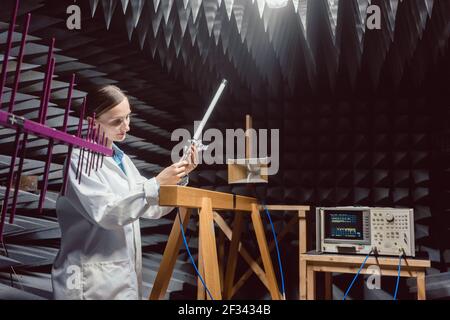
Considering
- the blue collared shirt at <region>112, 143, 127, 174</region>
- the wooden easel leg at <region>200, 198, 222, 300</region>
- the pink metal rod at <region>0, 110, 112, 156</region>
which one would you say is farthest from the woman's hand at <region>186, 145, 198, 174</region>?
the pink metal rod at <region>0, 110, 112, 156</region>

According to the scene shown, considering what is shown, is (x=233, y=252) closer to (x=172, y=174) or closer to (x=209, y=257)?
(x=209, y=257)

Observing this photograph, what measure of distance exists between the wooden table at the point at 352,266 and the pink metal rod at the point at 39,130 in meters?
1.40

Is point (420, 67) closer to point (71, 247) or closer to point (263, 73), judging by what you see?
point (263, 73)

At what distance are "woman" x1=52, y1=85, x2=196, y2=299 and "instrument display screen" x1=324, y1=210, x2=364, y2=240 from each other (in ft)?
3.56

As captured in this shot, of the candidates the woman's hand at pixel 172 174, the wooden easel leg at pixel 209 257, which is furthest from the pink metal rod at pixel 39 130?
the wooden easel leg at pixel 209 257

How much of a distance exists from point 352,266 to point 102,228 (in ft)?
4.41

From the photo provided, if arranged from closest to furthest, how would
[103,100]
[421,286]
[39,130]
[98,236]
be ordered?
1. [39,130]
2. [98,236]
3. [103,100]
4. [421,286]

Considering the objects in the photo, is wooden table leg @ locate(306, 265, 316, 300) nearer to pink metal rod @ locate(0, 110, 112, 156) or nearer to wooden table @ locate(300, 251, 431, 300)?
wooden table @ locate(300, 251, 431, 300)

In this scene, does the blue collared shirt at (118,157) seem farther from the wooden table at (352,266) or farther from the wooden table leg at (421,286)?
the wooden table leg at (421,286)

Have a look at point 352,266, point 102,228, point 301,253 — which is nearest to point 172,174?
point 102,228

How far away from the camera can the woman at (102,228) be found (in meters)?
1.31

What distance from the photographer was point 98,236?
55.6 inches

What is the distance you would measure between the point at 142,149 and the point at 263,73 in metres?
1.22

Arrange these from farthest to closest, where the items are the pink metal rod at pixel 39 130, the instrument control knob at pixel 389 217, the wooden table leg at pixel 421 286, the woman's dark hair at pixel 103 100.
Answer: the instrument control knob at pixel 389 217
the wooden table leg at pixel 421 286
the woman's dark hair at pixel 103 100
the pink metal rod at pixel 39 130
